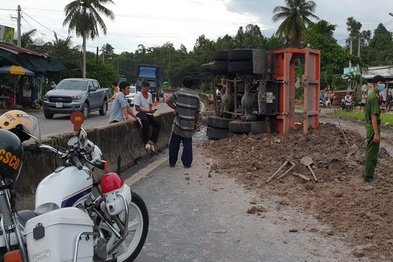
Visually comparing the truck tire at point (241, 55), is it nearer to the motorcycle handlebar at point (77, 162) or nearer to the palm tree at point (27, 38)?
the motorcycle handlebar at point (77, 162)

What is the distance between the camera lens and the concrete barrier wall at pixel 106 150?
5.58 meters

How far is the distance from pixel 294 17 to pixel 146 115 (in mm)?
63319

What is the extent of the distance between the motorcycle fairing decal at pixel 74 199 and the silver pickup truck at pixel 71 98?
17.6 m

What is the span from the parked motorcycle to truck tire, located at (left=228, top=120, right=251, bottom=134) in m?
8.95

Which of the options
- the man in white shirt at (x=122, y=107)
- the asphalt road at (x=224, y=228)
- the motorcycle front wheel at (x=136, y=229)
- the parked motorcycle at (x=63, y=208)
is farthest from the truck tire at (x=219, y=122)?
the parked motorcycle at (x=63, y=208)

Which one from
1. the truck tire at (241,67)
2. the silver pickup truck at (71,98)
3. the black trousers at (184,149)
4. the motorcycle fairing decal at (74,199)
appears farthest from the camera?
the silver pickup truck at (71,98)

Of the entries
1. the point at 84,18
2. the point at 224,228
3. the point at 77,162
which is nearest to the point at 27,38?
the point at 84,18

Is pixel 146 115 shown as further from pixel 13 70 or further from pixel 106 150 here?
pixel 13 70

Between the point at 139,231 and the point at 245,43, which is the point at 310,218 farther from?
the point at 245,43

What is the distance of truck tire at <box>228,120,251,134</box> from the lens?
43.0 ft

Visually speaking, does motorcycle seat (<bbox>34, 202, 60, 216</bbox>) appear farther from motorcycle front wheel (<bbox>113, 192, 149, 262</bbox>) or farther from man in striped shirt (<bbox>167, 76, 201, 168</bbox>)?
man in striped shirt (<bbox>167, 76, 201, 168</bbox>)

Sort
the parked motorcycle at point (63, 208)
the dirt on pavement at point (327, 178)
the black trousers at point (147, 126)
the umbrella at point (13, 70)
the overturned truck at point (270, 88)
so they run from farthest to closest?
the umbrella at point (13, 70), the overturned truck at point (270, 88), the black trousers at point (147, 126), the dirt on pavement at point (327, 178), the parked motorcycle at point (63, 208)

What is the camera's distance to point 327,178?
827 cm

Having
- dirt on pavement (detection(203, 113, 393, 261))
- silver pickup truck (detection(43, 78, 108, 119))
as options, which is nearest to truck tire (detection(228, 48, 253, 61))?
dirt on pavement (detection(203, 113, 393, 261))
